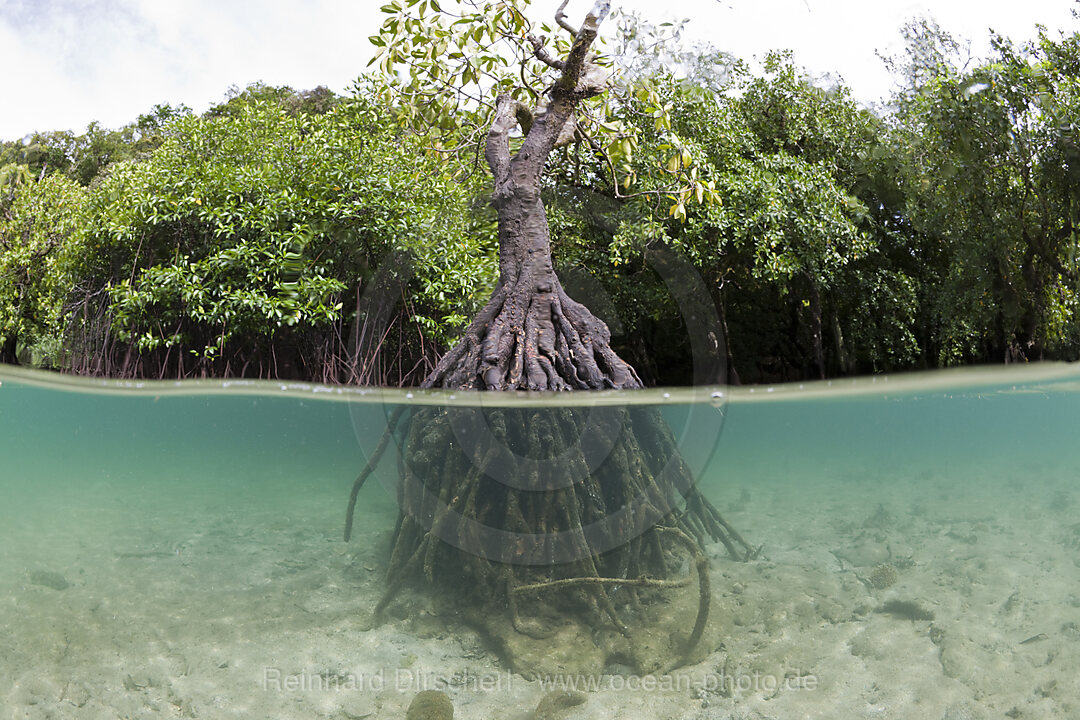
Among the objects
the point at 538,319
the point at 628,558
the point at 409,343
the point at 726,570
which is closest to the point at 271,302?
the point at 409,343

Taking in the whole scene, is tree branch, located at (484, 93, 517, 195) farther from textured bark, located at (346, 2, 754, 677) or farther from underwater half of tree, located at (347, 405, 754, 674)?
underwater half of tree, located at (347, 405, 754, 674)

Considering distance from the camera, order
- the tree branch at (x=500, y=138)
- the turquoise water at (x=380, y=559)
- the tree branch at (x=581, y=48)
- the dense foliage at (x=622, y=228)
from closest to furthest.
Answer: the tree branch at (x=581, y=48)
the turquoise water at (x=380, y=559)
the tree branch at (x=500, y=138)
the dense foliage at (x=622, y=228)

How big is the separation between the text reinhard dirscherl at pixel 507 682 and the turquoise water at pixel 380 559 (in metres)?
0.03

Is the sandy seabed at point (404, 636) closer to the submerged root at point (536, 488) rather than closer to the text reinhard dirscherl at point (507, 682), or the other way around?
the text reinhard dirscherl at point (507, 682)

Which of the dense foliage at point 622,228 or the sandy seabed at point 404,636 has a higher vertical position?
the dense foliage at point 622,228

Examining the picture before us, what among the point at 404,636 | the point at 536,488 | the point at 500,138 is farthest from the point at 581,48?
the point at 404,636

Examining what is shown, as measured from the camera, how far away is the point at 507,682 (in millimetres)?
5777

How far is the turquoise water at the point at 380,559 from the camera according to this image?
6023 millimetres

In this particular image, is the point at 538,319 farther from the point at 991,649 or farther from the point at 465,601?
the point at 991,649

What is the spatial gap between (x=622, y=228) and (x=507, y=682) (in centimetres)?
915

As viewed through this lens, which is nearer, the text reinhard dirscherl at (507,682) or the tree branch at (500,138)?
the text reinhard dirscherl at (507,682)

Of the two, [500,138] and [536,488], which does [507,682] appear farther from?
[500,138]

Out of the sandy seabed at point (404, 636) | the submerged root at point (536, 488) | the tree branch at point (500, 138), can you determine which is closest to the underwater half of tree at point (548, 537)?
the submerged root at point (536, 488)

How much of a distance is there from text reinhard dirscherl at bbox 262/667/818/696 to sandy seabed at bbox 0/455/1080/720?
0.01 m
